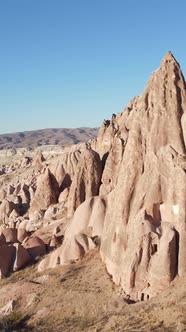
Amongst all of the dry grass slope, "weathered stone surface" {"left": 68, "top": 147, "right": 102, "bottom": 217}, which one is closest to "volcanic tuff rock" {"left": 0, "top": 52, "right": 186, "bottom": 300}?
"weathered stone surface" {"left": 68, "top": 147, "right": 102, "bottom": 217}

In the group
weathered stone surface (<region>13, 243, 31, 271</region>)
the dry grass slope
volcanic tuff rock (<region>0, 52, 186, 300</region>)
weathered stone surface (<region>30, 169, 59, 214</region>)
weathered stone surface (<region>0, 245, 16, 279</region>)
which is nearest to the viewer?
the dry grass slope

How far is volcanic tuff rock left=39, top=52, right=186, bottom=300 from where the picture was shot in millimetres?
25188

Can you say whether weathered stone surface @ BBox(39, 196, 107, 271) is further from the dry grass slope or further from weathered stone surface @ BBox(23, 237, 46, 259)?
weathered stone surface @ BBox(23, 237, 46, 259)

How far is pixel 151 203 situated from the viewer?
2820cm

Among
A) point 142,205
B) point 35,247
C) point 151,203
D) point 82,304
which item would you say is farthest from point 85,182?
point 82,304

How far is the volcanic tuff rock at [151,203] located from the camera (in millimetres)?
25188

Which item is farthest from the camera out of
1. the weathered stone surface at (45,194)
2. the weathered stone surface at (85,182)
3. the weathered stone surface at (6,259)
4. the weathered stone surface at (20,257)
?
the weathered stone surface at (45,194)

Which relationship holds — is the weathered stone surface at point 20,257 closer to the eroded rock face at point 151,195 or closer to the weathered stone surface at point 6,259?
the weathered stone surface at point 6,259

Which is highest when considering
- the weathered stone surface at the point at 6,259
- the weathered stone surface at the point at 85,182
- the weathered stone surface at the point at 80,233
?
the weathered stone surface at the point at 85,182

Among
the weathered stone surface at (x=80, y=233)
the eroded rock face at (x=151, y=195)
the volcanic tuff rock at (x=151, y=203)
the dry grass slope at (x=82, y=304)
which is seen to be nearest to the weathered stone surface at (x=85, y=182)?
the weathered stone surface at (x=80, y=233)

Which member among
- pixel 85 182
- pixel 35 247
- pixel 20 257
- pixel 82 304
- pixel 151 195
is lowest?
pixel 82 304

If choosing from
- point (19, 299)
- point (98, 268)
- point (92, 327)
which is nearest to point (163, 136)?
point (98, 268)

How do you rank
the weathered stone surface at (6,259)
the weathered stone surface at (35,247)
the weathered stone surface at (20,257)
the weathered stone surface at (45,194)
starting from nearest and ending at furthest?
the weathered stone surface at (6,259) → the weathered stone surface at (20,257) → the weathered stone surface at (35,247) → the weathered stone surface at (45,194)

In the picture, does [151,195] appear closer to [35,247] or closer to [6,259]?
[35,247]
